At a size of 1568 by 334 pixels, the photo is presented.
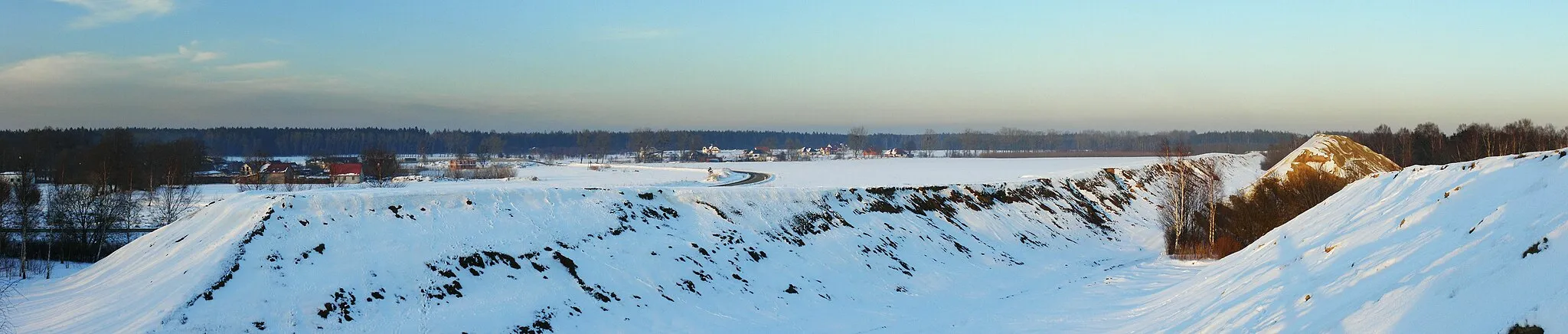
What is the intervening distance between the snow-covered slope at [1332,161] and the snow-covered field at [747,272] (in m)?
22.5

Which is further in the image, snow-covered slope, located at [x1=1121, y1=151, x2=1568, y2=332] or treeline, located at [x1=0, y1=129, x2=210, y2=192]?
treeline, located at [x1=0, y1=129, x2=210, y2=192]

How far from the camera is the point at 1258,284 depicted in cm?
1733

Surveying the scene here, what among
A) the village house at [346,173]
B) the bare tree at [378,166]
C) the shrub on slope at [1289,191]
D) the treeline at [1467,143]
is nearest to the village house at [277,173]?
the village house at [346,173]

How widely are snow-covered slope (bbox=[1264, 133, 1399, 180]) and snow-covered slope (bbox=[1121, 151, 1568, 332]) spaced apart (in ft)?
93.3

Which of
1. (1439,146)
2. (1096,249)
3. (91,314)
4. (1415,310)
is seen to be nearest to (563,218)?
(91,314)

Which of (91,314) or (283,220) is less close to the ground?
(283,220)

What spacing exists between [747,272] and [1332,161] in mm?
42963

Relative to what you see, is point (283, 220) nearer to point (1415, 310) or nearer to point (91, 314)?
point (91, 314)

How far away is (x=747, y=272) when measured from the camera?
2705 cm

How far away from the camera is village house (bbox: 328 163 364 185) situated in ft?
277

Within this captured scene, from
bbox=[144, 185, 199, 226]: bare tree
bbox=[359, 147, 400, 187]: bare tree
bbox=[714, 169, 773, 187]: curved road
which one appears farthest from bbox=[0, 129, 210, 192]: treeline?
bbox=[714, 169, 773, 187]: curved road

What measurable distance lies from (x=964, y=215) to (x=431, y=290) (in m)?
31.1

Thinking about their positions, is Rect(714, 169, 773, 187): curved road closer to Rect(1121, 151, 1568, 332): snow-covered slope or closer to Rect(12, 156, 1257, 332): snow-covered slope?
Rect(12, 156, 1257, 332): snow-covered slope

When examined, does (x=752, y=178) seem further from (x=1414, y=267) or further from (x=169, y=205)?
(x=1414, y=267)
